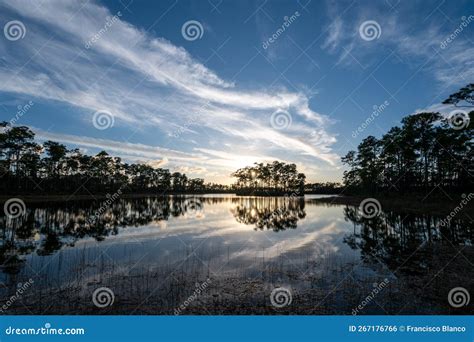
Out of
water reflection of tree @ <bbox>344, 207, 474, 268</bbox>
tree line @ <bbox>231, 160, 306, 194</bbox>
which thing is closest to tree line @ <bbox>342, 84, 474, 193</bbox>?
water reflection of tree @ <bbox>344, 207, 474, 268</bbox>

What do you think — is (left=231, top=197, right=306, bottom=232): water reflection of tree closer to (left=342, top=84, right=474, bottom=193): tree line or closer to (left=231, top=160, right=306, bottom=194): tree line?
(left=342, top=84, right=474, bottom=193): tree line

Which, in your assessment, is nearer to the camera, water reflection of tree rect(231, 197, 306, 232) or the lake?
the lake

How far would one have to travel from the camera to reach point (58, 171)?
78438mm

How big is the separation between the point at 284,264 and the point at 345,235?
10.2 m

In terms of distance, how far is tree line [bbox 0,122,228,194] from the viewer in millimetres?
57281

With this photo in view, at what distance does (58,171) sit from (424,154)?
93.1 m

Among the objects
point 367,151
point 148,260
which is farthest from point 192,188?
point 148,260

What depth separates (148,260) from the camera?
1243 centimetres

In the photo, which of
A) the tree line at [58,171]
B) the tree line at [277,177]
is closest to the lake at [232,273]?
the tree line at [58,171]

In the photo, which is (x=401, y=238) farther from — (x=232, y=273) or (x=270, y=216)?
(x=270, y=216)

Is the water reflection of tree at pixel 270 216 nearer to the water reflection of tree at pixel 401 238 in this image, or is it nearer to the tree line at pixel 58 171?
the water reflection of tree at pixel 401 238

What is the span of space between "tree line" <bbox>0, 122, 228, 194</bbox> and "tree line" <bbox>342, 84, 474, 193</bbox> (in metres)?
75.8

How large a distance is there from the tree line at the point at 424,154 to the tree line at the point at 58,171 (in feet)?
249

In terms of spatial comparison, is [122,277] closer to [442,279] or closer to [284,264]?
[284,264]
